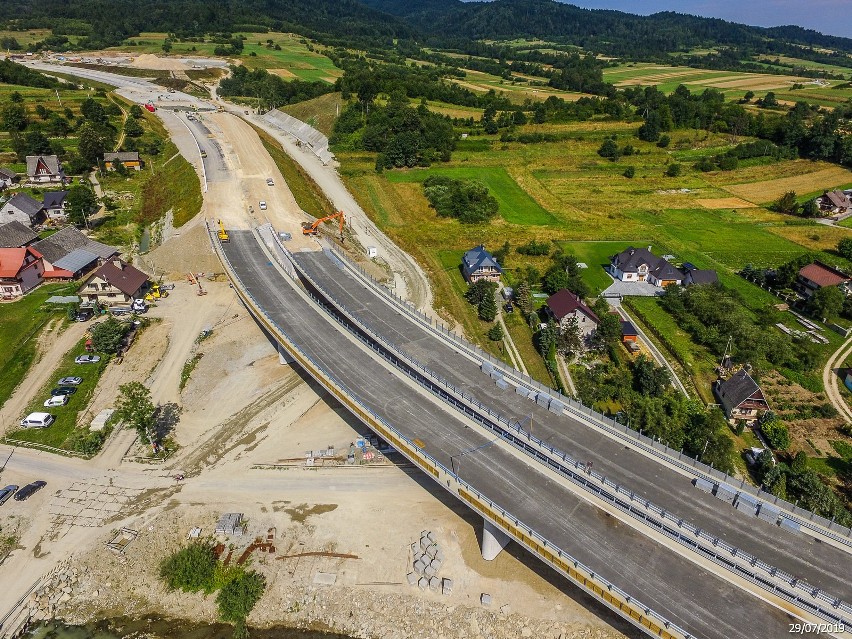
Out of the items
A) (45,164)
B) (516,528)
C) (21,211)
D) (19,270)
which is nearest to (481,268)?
(516,528)

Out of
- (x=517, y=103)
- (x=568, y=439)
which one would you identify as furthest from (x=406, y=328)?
(x=517, y=103)

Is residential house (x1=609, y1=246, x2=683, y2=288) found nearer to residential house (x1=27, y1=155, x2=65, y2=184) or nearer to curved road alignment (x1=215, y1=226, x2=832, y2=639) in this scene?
curved road alignment (x1=215, y1=226, x2=832, y2=639)

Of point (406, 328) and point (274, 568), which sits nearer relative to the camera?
point (274, 568)

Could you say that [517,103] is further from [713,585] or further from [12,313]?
[713,585]

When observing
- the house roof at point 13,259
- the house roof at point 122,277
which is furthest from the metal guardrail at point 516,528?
the house roof at point 13,259

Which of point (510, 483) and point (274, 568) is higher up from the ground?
point (510, 483)

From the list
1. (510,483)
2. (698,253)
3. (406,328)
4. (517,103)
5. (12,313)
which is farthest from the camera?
(517,103)
